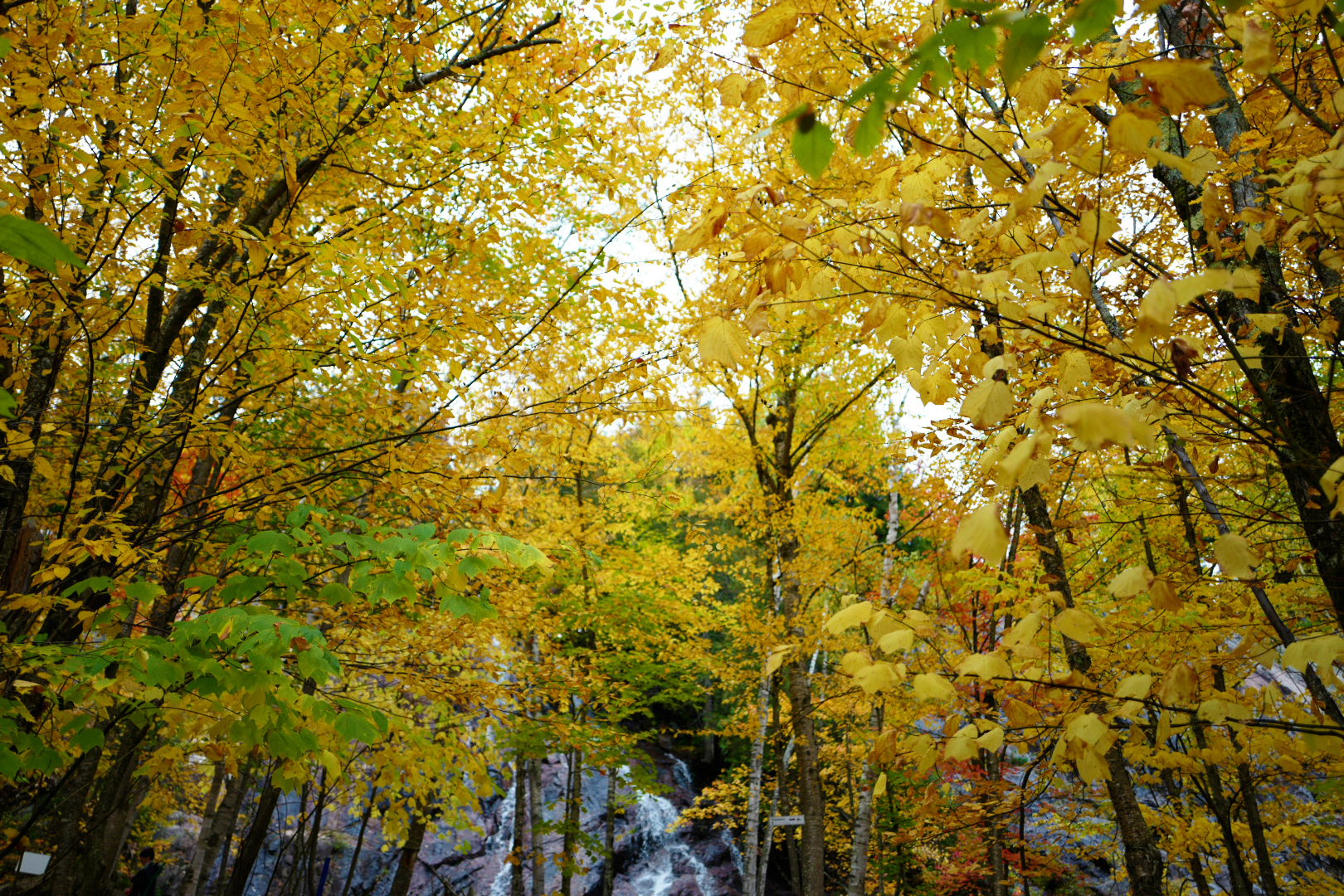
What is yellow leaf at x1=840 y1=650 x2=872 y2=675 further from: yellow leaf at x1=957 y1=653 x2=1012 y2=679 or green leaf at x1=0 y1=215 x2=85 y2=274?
green leaf at x1=0 y1=215 x2=85 y2=274

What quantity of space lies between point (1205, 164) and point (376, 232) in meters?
3.56

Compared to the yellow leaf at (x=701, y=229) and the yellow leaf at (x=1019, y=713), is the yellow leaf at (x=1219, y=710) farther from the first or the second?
the yellow leaf at (x=701, y=229)

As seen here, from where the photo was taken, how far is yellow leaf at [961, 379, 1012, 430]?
58.8 inches

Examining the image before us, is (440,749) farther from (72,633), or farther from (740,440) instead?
(740,440)

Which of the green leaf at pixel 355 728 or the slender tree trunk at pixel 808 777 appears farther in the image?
the slender tree trunk at pixel 808 777

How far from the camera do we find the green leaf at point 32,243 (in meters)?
0.94

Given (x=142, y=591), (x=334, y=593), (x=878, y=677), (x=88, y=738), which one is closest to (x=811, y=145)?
(x=878, y=677)

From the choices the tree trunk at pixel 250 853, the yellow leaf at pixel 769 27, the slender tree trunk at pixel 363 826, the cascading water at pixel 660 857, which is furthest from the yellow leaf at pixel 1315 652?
the cascading water at pixel 660 857

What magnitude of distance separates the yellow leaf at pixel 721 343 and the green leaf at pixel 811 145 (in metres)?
0.53

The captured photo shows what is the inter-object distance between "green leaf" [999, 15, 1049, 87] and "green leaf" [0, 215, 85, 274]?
4.51 feet

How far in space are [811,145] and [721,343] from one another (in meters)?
0.55

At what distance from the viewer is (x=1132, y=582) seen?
155cm

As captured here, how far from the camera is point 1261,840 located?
466cm

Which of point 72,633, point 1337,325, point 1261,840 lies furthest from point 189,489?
point 1261,840
